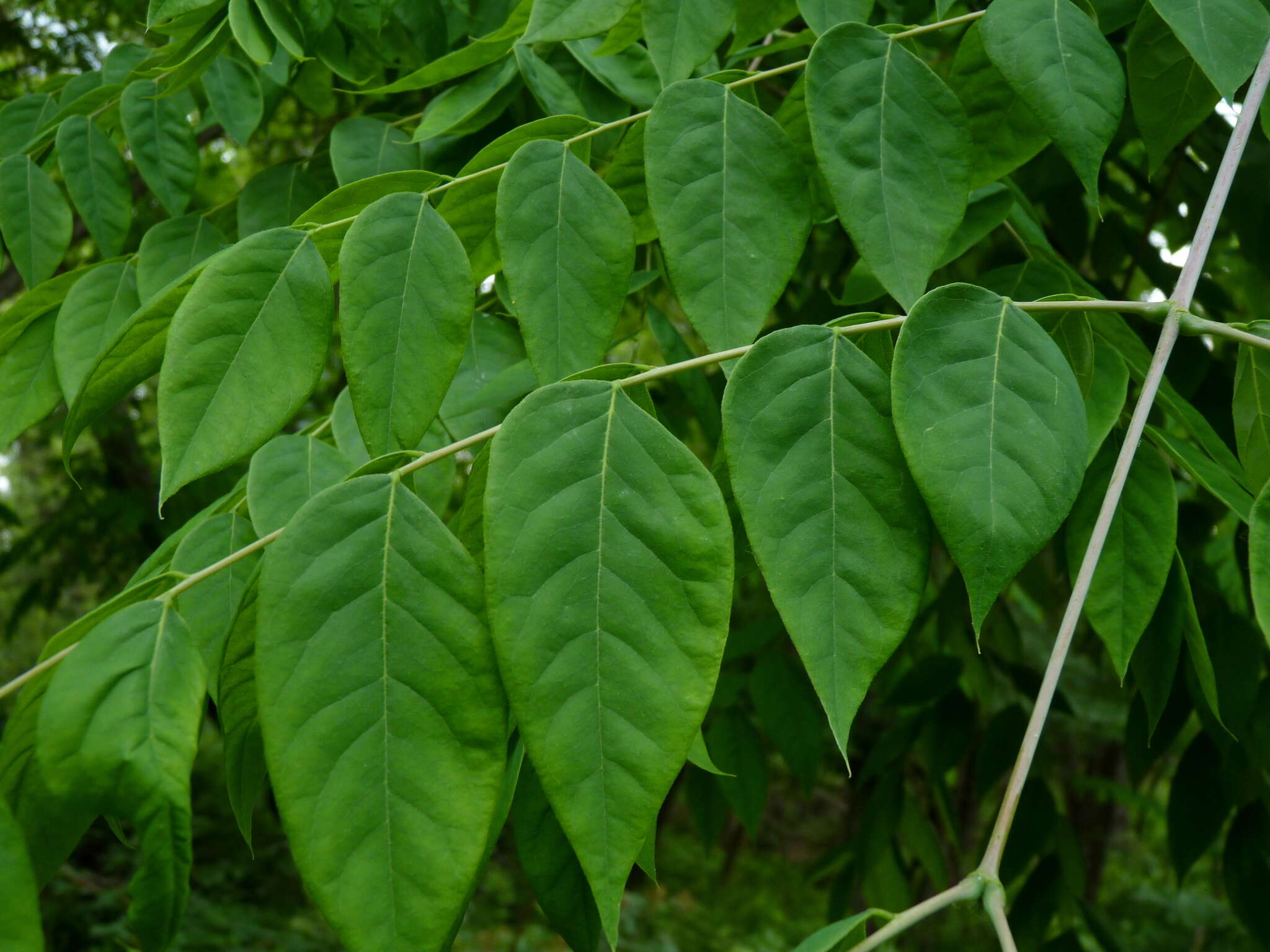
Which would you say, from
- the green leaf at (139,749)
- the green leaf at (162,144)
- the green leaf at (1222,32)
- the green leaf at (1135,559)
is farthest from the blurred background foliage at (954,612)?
the green leaf at (139,749)

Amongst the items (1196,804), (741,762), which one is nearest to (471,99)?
(741,762)

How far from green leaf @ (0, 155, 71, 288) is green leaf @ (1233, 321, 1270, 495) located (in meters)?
1.26

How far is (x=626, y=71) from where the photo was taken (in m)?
1.33

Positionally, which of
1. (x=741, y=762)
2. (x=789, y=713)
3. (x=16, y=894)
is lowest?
(x=741, y=762)

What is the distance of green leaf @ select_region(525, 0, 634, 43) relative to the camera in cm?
91

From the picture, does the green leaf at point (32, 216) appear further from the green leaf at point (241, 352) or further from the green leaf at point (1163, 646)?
the green leaf at point (1163, 646)

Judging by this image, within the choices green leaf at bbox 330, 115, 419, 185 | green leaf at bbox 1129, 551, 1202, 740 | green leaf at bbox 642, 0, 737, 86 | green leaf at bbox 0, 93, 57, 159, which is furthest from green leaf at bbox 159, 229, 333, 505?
green leaf at bbox 0, 93, 57, 159

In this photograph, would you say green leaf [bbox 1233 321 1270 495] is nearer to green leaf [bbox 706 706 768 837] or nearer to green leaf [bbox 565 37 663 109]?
green leaf [bbox 565 37 663 109]

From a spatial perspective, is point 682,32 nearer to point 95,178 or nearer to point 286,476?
point 286,476

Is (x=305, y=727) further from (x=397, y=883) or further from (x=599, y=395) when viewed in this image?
(x=599, y=395)

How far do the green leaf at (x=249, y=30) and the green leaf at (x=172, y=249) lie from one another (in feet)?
1.01

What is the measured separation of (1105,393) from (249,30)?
2.87ft

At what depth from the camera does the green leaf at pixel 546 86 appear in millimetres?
1140

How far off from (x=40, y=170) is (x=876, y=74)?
103 cm
